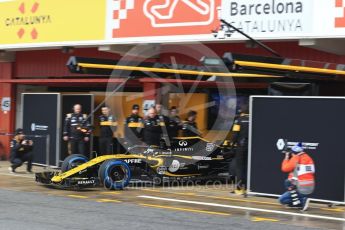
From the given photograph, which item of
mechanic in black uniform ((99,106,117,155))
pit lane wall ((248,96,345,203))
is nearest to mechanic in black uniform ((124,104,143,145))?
mechanic in black uniform ((99,106,117,155))

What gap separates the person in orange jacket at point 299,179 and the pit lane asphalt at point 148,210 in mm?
219

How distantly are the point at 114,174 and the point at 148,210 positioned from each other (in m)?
2.96

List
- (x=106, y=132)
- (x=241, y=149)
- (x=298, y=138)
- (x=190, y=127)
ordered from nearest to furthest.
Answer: (x=298, y=138) → (x=241, y=149) → (x=190, y=127) → (x=106, y=132)

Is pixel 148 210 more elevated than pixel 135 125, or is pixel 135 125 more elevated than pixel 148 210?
pixel 135 125

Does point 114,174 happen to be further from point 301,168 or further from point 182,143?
point 301,168

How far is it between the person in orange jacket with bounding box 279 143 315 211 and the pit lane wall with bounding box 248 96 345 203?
650mm

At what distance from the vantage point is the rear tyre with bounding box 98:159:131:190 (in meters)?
13.0

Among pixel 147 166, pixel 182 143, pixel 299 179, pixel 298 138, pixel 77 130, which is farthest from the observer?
pixel 77 130

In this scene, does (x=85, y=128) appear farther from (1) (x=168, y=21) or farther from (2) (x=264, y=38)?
(2) (x=264, y=38)

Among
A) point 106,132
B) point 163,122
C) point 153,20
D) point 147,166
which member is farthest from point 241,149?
point 153,20

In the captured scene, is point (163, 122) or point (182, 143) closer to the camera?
point (182, 143)

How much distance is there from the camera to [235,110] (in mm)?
17156

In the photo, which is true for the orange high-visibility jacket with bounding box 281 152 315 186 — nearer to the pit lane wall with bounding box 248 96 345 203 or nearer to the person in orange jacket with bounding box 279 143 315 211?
the person in orange jacket with bounding box 279 143 315 211

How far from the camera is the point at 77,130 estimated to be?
54.1ft
